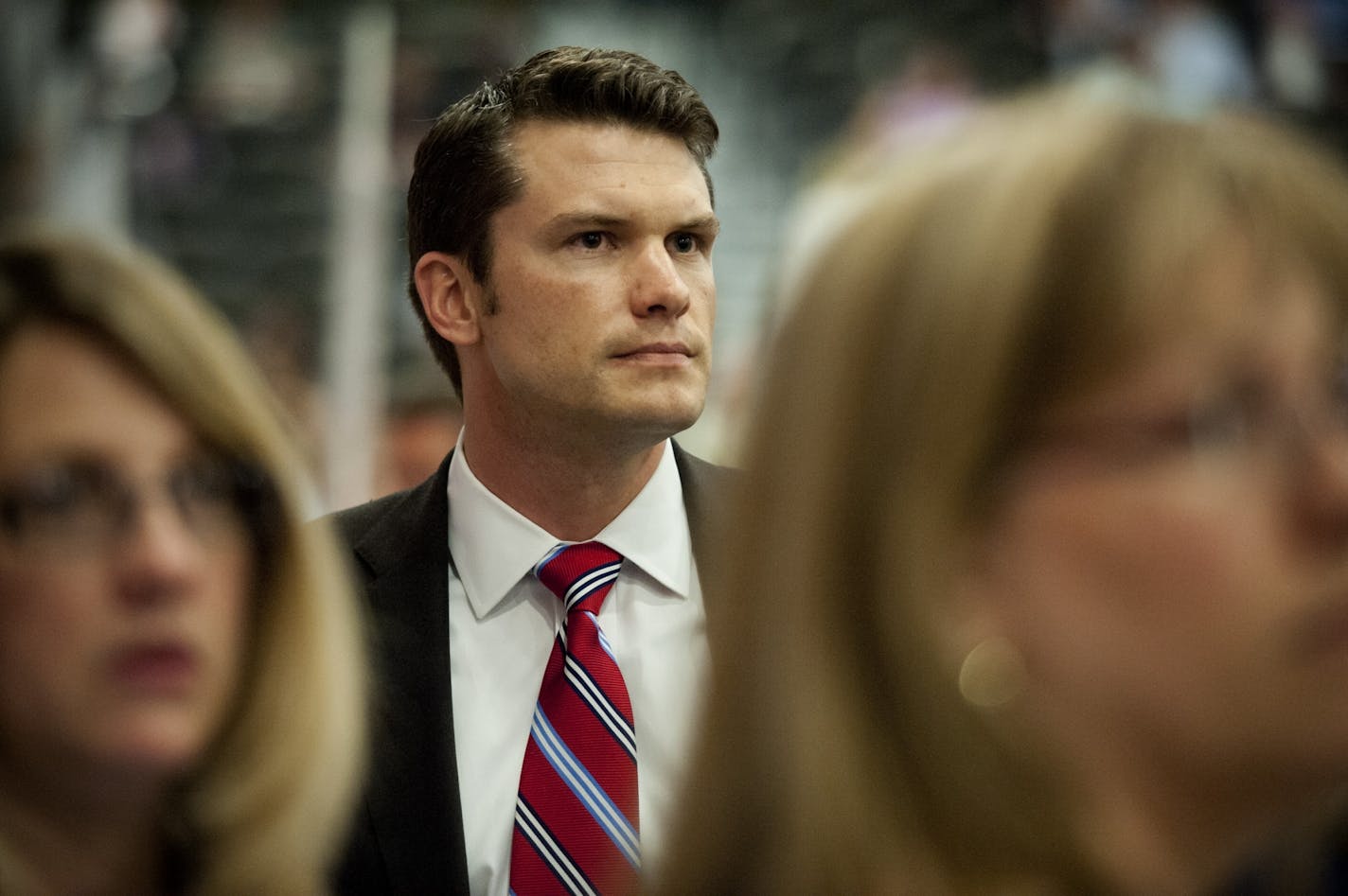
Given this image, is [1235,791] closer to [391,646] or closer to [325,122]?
[391,646]

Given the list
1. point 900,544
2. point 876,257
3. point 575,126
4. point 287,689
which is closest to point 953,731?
point 900,544

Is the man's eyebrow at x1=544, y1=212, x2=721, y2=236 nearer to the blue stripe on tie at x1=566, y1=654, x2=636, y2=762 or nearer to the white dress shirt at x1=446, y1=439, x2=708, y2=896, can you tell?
the white dress shirt at x1=446, y1=439, x2=708, y2=896

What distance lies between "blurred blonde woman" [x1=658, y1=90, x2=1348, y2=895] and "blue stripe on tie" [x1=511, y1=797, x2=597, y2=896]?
0.93m

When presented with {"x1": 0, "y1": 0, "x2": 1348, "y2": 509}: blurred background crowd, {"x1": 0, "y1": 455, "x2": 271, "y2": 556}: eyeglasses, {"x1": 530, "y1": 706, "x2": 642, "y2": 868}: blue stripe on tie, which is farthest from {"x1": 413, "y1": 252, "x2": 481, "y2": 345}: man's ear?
{"x1": 0, "y1": 0, "x2": 1348, "y2": 509}: blurred background crowd

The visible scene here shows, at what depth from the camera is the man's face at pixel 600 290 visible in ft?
7.27

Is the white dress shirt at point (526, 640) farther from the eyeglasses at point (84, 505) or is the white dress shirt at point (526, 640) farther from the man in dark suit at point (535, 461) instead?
the eyeglasses at point (84, 505)

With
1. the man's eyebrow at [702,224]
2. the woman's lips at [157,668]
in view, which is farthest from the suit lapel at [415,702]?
the woman's lips at [157,668]

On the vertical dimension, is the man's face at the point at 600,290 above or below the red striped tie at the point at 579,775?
above

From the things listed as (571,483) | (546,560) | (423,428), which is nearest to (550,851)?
(546,560)

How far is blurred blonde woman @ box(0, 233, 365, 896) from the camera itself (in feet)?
3.43

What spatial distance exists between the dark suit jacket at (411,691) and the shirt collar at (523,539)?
0.03m

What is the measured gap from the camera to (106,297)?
45.2 inches

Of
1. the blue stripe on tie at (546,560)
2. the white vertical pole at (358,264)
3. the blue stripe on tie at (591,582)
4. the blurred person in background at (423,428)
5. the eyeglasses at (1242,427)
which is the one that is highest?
the white vertical pole at (358,264)

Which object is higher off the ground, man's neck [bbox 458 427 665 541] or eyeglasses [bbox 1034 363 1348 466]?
man's neck [bbox 458 427 665 541]
